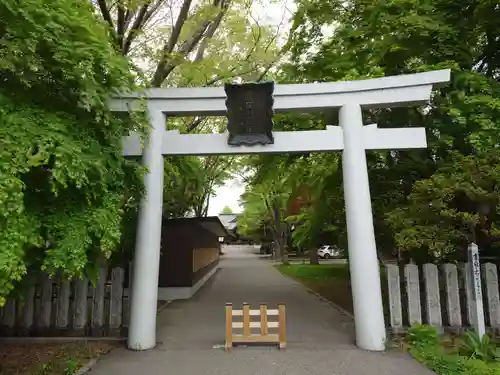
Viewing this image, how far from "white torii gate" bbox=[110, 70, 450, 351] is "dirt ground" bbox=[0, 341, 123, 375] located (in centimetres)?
73

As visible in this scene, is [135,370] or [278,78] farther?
[278,78]

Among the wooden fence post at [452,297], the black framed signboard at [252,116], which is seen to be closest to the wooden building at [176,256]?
the black framed signboard at [252,116]

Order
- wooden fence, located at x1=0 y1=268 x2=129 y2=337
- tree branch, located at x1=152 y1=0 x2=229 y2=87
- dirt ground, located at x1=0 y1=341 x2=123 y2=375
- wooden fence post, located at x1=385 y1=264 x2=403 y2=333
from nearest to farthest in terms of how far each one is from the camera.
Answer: dirt ground, located at x1=0 y1=341 x2=123 y2=375, wooden fence post, located at x1=385 y1=264 x2=403 y2=333, wooden fence, located at x1=0 y1=268 x2=129 y2=337, tree branch, located at x1=152 y1=0 x2=229 y2=87

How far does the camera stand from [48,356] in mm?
6129

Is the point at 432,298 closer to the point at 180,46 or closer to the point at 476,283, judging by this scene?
the point at 476,283

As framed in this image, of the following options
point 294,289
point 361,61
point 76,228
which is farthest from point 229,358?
point 294,289

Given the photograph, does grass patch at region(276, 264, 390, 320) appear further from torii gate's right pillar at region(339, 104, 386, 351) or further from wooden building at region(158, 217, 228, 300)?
wooden building at region(158, 217, 228, 300)

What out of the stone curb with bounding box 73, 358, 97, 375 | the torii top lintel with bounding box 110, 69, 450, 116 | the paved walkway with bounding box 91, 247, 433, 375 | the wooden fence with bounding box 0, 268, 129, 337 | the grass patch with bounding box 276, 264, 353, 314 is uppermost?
the torii top lintel with bounding box 110, 69, 450, 116

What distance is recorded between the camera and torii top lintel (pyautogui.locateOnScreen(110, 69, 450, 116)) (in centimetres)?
697

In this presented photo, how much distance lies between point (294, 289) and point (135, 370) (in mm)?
10152

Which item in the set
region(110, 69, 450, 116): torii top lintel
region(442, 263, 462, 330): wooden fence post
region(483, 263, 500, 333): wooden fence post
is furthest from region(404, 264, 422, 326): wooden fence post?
region(110, 69, 450, 116): torii top lintel

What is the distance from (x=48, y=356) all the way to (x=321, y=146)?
20.5ft

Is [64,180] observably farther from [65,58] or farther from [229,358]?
[229,358]

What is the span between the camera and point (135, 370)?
18.3 ft
